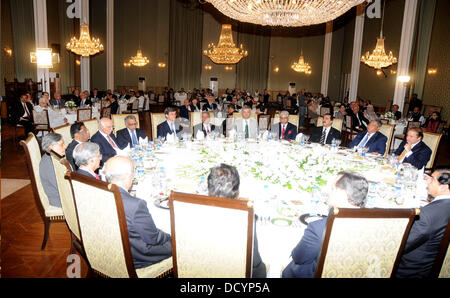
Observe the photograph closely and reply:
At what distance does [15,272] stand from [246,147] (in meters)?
2.78

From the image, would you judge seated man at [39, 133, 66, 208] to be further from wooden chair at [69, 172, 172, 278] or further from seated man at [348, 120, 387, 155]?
→ seated man at [348, 120, 387, 155]

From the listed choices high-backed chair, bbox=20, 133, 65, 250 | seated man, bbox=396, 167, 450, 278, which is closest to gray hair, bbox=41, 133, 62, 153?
high-backed chair, bbox=20, 133, 65, 250

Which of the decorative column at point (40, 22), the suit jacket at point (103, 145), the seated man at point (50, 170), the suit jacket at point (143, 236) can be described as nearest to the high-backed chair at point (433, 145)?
the suit jacket at point (143, 236)

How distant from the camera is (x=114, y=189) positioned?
172cm

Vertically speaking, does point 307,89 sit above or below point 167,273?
above

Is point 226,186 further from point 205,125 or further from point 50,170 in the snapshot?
point 205,125

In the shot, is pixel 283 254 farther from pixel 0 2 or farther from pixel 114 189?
pixel 0 2

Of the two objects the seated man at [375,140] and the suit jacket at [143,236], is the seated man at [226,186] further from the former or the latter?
the seated man at [375,140]

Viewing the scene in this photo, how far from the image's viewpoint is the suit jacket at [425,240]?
1.88 m

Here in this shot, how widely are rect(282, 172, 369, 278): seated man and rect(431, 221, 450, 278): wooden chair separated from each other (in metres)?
0.49

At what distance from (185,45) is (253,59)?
156 inches

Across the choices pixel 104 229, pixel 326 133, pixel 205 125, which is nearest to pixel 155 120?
pixel 205 125

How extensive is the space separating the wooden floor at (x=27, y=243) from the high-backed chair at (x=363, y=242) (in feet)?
7.25

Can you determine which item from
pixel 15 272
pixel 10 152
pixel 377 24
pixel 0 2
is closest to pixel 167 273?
pixel 15 272
